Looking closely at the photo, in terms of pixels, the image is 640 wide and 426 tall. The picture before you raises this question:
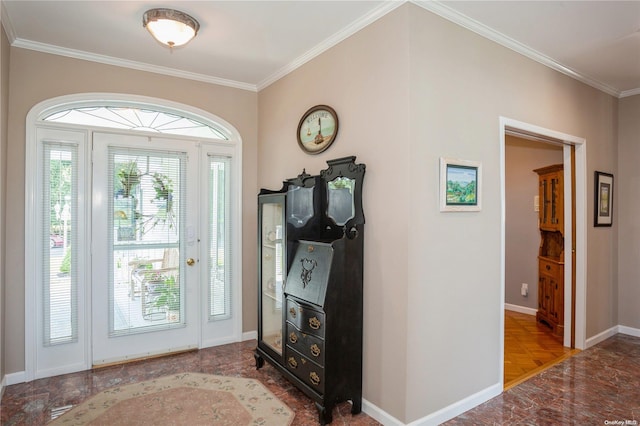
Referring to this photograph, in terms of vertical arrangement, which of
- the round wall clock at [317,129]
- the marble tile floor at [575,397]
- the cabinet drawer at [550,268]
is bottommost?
the marble tile floor at [575,397]

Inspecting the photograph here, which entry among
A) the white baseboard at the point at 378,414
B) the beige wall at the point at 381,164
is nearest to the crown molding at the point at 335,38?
the beige wall at the point at 381,164

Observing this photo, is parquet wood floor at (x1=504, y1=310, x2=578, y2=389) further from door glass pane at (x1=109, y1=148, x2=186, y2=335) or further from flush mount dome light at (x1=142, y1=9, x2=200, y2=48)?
flush mount dome light at (x1=142, y1=9, x2=200, y2=48)

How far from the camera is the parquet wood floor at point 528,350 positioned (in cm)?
329

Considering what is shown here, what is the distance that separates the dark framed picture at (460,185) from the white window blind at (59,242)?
10.1 ft

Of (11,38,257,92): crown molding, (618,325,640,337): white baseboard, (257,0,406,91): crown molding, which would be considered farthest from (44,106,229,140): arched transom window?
(618,325,640,337): white baseboard

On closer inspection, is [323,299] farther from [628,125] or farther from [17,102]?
[628,125]

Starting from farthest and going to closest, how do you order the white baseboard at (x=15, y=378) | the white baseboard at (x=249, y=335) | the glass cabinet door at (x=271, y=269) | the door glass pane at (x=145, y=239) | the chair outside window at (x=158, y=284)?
1. the white baseboard at (x=249, y=335)
2. the chair outside window at (x=158, y=284)
3. the door glass pane at (x=145, y=239)
4. the glass cabinet door at (x=271, y=269)
5. the white baseboard at (x=15, y=378)

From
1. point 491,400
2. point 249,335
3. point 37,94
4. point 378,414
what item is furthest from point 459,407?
point 37,94

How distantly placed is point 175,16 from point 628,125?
15.8 feet

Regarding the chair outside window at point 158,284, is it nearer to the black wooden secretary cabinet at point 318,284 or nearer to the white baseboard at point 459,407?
the black wooden secretary cabinet at point 318,284

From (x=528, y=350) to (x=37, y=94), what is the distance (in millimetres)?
5144

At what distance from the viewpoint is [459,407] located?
2.59 metres

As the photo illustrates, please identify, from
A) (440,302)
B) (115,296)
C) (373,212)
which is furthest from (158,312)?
(440,302)

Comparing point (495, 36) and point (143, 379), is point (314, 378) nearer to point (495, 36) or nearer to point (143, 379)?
point (143, 379)
